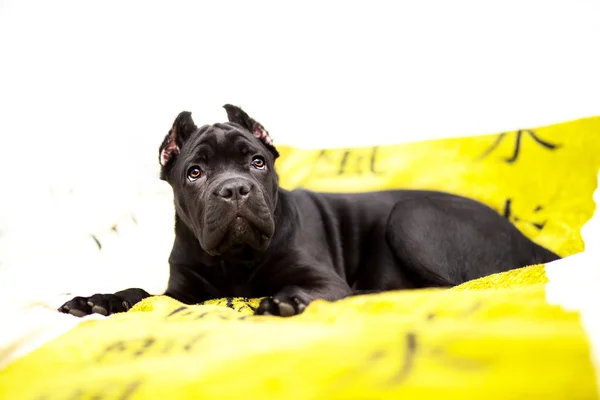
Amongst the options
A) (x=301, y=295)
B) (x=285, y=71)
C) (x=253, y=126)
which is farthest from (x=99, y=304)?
(x=285, y=71)

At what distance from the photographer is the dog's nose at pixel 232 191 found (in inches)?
73.4

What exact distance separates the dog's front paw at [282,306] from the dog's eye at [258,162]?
2.37ft

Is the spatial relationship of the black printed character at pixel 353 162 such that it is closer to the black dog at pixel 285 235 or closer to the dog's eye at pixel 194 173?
the black dog at pixel 285 235

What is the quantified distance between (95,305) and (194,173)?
636 millimetres

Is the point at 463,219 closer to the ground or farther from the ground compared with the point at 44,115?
closer to the ground

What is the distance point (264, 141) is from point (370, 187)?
3.33ft

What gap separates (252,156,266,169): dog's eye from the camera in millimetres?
2169

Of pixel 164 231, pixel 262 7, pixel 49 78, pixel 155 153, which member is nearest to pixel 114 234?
pixel 164 231

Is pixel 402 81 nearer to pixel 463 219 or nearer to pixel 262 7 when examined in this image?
pixel 262 7

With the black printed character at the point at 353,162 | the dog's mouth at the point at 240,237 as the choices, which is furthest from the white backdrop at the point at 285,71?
the dog's mouth at the point at 240,237

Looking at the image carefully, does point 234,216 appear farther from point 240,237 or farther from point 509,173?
point 509,173

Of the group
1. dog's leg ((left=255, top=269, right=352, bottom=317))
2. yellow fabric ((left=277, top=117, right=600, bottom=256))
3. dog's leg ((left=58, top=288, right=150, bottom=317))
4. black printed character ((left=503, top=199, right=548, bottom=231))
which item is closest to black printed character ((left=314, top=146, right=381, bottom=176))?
yellow fabric ((left=277, top=117, right=600, bottom=256))

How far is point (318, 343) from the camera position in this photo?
0.92 metres

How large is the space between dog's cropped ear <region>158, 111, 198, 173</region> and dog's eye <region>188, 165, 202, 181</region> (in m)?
0.20
